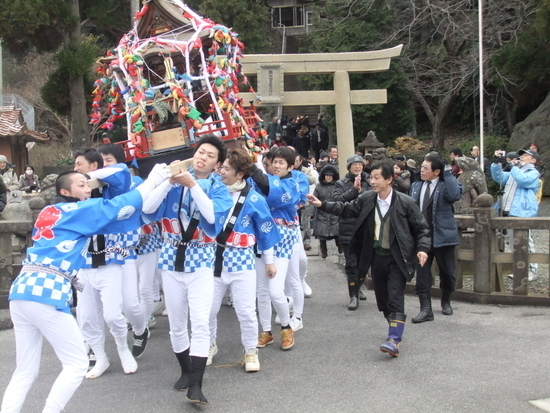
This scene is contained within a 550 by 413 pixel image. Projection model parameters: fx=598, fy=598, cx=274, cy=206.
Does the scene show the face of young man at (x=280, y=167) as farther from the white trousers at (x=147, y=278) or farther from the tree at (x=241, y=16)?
the tree at (x=241, y=16)

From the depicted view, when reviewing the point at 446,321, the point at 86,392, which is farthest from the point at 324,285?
the point at 86,392

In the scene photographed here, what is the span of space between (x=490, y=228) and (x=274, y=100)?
17.6 ft

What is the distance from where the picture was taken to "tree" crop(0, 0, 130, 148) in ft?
47.5

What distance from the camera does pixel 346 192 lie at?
6930 millimetres

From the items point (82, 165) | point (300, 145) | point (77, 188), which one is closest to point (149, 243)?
point (82, 165)

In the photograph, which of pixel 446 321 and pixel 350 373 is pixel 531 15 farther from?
pixel 350 373

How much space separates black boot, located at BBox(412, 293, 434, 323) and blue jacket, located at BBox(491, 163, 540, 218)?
98.6 inches

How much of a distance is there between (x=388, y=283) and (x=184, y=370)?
6.78ft

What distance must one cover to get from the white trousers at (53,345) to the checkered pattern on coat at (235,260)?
58.3 inches

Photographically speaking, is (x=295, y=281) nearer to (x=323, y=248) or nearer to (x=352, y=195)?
(x=352, y=195)

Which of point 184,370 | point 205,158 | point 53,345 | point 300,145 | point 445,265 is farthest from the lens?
point 300,145

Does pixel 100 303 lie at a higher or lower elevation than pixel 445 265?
higher

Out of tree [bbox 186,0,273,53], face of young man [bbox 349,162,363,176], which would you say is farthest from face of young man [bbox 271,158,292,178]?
tree [bbox 186,0,273,53]

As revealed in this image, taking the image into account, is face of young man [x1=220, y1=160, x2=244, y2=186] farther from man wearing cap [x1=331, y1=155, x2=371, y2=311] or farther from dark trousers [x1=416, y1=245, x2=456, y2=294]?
dark trousers [x1=416, y1=245, x2=456, y2=294]
